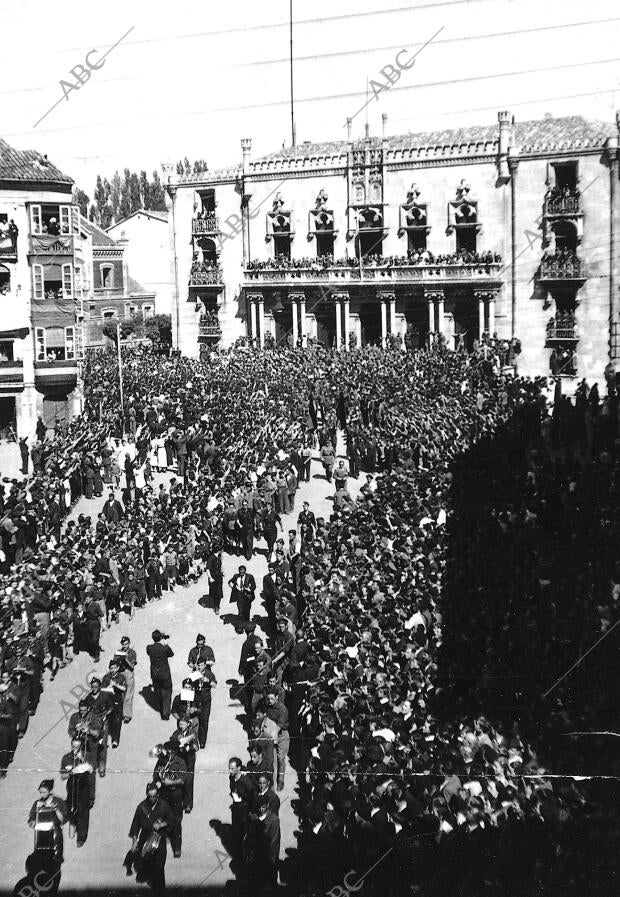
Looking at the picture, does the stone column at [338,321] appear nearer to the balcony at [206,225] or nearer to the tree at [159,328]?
the balcony at [206,225]

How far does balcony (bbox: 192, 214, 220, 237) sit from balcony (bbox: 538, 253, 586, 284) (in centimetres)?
1873

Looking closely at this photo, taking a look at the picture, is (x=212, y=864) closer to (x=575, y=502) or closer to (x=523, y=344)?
(x=575, y=502)

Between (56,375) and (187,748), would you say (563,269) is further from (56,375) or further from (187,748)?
(187,748)

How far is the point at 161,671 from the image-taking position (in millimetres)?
22062

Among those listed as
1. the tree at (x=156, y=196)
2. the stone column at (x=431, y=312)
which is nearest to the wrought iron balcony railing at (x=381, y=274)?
the stone column at (x=431, y=312)

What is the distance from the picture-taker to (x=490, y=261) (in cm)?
5741

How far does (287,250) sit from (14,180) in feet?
66.7

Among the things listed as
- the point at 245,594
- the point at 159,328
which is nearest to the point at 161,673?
the point at 245,594

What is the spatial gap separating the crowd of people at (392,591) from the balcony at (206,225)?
2404cm

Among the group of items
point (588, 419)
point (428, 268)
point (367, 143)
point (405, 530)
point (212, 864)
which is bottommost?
point (212, 864)

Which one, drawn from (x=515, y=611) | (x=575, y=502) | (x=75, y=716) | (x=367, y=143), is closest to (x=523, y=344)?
(x=367, y=143)

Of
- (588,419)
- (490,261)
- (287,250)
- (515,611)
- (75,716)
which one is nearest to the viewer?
(75,716)

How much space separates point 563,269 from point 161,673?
39.5 m

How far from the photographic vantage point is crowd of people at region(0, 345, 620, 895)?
15.6m
